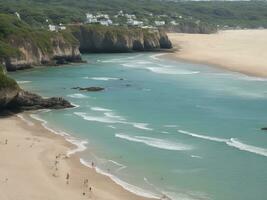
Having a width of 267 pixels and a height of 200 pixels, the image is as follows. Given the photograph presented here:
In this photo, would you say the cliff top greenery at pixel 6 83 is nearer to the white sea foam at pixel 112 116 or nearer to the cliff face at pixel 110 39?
the white sea foam at pixel 112 116

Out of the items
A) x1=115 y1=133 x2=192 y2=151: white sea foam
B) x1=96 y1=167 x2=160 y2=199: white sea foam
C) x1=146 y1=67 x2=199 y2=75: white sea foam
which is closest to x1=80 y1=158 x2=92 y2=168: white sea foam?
x1=96 y1=167 x2=160 y2=199: white sea foam

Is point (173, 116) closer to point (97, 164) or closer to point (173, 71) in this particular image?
point (97, 164)

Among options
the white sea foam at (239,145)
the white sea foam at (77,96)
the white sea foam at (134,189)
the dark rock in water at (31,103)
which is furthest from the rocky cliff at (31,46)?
the white sea foam at (134,189)

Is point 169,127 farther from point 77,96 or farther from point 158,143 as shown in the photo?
point 77,96

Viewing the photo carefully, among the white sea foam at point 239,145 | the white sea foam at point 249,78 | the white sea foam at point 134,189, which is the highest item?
the white sea foam at point 134,189

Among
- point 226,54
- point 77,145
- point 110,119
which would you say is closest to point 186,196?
point 77,145

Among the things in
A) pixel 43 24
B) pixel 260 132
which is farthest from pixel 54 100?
pixel 43 24

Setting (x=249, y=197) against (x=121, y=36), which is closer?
(x=249, y=197)
